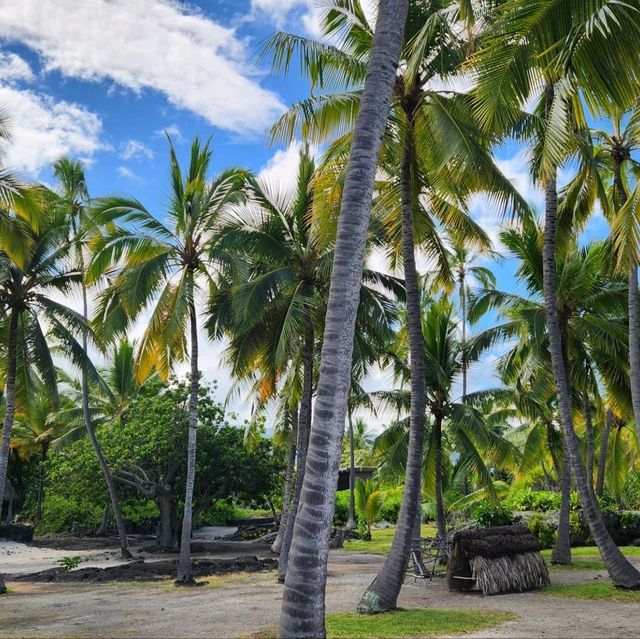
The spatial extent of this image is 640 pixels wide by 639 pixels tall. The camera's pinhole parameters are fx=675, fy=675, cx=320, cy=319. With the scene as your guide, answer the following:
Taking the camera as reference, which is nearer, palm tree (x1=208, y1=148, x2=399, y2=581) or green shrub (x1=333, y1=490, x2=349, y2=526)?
palm tree (x1=208, y1=148, x2=399, y2=581)

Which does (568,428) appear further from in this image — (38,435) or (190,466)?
(38,435)

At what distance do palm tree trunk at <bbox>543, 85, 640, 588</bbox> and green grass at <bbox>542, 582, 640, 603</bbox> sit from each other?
0.28 meters

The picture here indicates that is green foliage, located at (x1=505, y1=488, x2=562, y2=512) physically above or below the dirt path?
above

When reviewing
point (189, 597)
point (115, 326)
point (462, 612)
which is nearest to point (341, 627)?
point (462, 612)

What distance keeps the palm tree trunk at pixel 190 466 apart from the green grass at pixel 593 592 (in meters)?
8.18

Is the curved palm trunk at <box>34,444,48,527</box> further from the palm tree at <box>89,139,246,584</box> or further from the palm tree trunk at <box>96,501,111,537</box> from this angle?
the palm tree at <box>89,139,246,584</box>

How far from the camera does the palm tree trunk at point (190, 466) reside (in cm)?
1627

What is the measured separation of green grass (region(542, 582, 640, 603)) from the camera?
39.9 feet

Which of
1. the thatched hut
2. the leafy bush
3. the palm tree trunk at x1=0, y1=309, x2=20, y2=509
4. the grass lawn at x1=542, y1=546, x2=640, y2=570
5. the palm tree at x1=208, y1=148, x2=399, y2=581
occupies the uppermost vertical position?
the palm tree at x1=208, y1=148, x2=399, y2=581

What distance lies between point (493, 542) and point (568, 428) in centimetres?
276

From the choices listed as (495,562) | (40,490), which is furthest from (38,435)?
(495,562)

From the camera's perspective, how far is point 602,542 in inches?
A: 506

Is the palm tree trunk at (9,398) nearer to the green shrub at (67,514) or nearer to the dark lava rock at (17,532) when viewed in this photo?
the green shrub at (67,514)

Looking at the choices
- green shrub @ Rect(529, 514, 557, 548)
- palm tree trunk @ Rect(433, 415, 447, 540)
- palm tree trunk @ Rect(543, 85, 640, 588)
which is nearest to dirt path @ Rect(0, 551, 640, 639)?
palm tree trunk @ Rect(543, 85, 640, 588)
